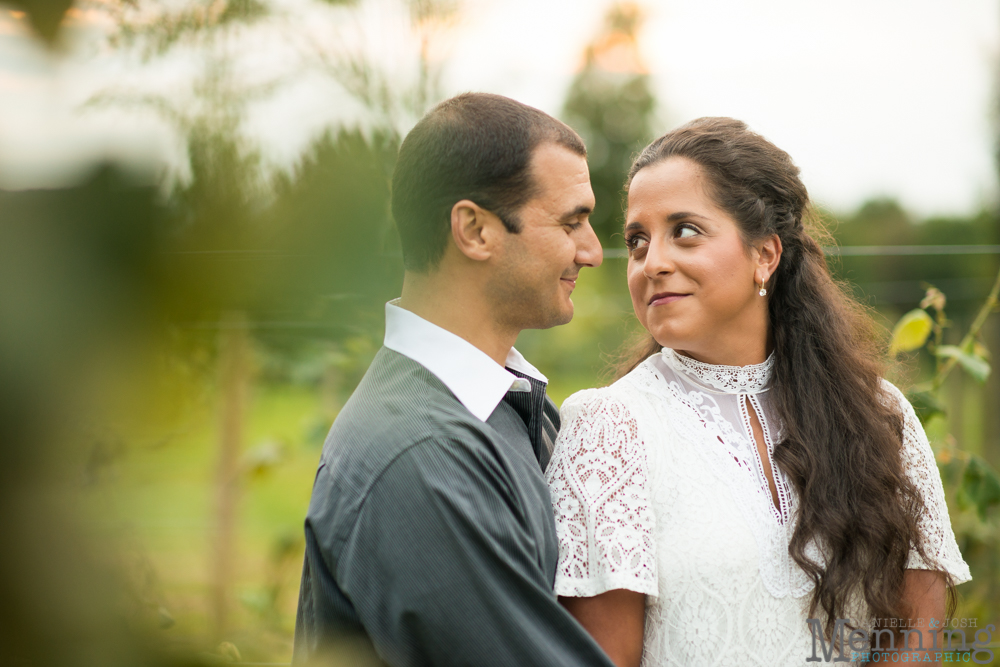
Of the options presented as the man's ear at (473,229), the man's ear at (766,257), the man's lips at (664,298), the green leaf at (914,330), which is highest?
the man's ear at (473,229)

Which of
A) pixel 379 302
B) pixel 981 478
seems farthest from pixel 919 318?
pixel 379 302

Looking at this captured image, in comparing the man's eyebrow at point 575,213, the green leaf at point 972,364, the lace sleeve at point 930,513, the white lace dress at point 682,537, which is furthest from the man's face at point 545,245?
the green leaf at point 972,364

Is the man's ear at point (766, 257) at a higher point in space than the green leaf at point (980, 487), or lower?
higher

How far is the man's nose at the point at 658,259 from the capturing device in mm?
1617

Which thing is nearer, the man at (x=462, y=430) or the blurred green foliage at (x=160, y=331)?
the blurred green foliage at (x=160, y=331)

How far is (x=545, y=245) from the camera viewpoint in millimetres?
1553

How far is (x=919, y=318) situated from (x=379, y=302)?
2.44 meters

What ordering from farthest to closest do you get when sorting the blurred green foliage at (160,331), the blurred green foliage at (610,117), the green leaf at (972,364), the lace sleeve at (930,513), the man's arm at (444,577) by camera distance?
the blurred green foliage at (610,117), the green leaf at (972,364), the lace sleeve at (930,513), the man's arm at (444,577), the blurred green foliage at (160,331)

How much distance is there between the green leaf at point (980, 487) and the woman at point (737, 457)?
937 mm

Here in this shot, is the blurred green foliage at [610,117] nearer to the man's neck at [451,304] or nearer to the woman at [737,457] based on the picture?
the woman at [737,457]

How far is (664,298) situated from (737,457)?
15.4 inches

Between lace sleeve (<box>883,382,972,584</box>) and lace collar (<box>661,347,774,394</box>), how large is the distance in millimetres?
354

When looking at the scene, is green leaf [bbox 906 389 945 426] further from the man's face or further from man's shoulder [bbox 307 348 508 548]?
man's shoulder [bbox 307 348 508 548]

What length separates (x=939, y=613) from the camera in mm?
1619
